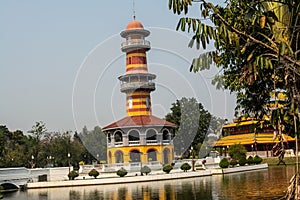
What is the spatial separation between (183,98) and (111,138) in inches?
636

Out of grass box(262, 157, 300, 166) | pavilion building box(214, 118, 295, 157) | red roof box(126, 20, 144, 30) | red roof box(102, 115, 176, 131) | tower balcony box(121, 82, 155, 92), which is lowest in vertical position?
grass box(262, 157, 300, 166)

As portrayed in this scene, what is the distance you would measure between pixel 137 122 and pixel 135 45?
7.88 meters

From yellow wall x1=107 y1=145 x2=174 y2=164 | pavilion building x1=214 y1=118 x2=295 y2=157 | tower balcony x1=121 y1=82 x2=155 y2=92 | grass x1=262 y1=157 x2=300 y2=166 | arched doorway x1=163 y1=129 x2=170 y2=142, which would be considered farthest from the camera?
pavilion building x1=214 y1=118 x2=295 y2=157

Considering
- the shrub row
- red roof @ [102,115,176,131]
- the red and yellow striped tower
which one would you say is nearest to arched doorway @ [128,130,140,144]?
red roof @ [102,115,176,131]

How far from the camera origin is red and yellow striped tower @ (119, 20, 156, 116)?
42406mm

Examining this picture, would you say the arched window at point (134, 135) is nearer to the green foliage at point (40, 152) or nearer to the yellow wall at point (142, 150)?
the yellow wall at point (142, 150)

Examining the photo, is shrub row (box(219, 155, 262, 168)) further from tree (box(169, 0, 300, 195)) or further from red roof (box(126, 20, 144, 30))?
tree (box(169, 0, 300, 195))

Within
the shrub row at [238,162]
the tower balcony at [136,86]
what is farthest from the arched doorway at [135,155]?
the shrub row at [238,162]

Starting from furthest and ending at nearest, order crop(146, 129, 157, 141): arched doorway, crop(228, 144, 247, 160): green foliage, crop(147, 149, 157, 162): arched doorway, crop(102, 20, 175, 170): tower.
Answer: crop(146, 129, 157, 141): arched doorway
crop(228, 144, 247, 160): green foliage
crop(147, 149, 157, 162): arched doorway
crop(102, 20, 175, 170): tower

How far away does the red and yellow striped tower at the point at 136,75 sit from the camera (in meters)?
42.4

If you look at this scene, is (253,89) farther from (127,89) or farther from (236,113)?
(127,89)

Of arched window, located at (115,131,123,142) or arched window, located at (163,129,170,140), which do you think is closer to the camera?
arched window, located at (163,129,170,140)

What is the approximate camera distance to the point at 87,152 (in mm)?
49844

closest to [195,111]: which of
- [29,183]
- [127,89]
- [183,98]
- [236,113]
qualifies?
[183,98]
